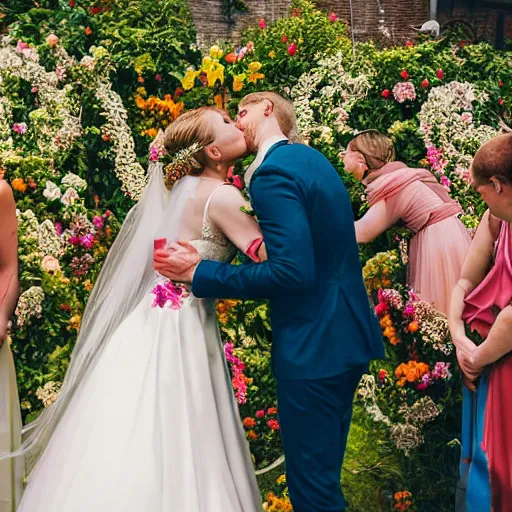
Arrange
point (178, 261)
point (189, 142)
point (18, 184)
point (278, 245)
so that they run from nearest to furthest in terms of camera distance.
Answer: point (278, 245) < point (178, 261) < point (189, 142) < point (18, 184)

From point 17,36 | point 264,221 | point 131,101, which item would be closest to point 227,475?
point 264,221

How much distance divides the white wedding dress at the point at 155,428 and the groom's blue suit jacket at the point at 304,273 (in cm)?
23

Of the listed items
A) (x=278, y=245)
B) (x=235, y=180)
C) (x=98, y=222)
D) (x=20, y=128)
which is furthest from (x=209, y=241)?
(x=20, y=128)

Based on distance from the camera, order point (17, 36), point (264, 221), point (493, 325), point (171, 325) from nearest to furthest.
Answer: point (264, 221) → point (171, 325) → point (493, 325) → point (17, 36)

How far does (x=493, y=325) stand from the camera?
4078 mm

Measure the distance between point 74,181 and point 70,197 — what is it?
80mm

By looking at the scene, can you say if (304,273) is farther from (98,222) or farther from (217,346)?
(98,222)

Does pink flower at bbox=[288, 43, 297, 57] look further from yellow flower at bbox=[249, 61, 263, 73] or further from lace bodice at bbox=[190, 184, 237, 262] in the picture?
lace bodice at bbox=[190, 184, 237, 262]

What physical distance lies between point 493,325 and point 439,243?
1.87ft

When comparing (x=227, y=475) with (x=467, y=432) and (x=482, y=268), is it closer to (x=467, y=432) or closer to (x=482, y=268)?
(x=467, y=432)

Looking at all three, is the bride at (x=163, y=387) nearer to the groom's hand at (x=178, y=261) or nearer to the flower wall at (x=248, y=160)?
the groom's hand at (x=178, y=261)

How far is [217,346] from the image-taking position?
12.2 feet

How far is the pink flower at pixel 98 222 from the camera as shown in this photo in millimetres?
4496

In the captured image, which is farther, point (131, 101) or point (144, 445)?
point (131, 101)
